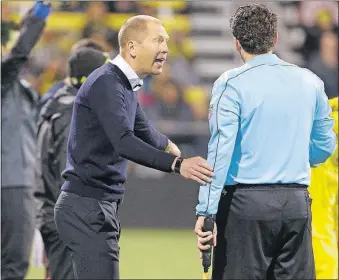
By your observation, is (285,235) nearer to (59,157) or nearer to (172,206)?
(59,157)

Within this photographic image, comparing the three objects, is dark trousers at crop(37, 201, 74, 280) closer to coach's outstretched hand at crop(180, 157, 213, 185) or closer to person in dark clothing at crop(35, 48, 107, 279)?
person in dark clothing at crop(35, 48, 107, 279)

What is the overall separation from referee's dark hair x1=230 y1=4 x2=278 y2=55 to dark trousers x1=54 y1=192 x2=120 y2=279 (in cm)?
120

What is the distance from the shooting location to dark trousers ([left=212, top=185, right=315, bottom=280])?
5.09m

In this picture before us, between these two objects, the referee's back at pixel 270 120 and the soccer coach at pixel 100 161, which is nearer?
the referee's back at pixel 270 120

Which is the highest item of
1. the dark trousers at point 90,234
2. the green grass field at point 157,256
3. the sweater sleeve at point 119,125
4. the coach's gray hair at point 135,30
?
the coach's gray hair at point 135,30

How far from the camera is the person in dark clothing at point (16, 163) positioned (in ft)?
23.3

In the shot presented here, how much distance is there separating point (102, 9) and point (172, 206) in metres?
3.82

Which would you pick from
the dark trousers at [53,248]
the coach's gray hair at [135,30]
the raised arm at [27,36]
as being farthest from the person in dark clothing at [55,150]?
the coach's gray hair at [135,30]

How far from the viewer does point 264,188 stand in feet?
16.7

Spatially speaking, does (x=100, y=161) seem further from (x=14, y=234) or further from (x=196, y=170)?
(x=14, y=234)

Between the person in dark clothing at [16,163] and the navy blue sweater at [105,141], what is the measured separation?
1.92m

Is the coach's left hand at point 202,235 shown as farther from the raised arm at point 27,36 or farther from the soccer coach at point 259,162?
the raised arm at point 27,36

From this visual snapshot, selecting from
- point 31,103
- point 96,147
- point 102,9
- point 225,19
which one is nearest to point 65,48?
point 102,9

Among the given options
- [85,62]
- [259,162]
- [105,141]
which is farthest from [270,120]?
[85,62]
